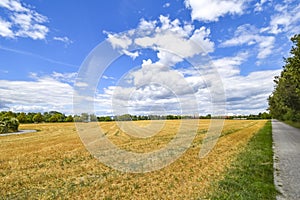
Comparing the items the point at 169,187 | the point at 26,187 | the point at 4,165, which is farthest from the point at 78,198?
the point at 4,165

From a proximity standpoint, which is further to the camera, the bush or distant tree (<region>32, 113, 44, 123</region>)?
distant tree (<region>32, 113, 44, 123</region>)

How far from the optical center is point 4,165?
10289mm

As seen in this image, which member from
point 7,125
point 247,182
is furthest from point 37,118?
point 247,182

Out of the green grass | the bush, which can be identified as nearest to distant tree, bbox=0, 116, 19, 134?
the bush

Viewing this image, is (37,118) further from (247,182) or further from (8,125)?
(247,182)

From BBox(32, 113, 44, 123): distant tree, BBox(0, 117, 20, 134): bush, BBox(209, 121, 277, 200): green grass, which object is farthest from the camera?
BBox(32, 113, 44, 123): distant tree

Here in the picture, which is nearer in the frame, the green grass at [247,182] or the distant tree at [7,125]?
the green grass at [247,182]

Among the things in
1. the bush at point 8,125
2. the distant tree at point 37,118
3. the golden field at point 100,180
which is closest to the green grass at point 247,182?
the golden field at point 100,180

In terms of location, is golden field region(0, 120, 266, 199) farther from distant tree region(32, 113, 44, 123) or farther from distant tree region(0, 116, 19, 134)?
distant tree region(32, 113, 44, 123)

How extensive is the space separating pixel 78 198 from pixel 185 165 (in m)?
5.01

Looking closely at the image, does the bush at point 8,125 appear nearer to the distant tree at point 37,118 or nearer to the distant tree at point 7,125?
the distant tree at point 7,125

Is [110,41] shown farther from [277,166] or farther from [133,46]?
[277,166]

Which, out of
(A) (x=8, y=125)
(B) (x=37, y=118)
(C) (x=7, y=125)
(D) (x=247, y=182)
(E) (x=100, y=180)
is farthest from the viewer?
(B) (x=37, y=118)

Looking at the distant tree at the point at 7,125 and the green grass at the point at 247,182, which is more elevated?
the distant tree at the point at 7,125
